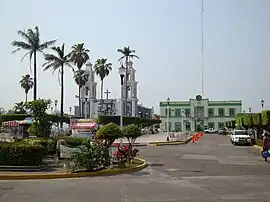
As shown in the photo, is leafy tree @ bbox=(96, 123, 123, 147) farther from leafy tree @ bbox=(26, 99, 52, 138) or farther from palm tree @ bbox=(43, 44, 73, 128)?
palm tree @ bbox=(43, 44, 73, 128)

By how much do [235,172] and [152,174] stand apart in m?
3.91

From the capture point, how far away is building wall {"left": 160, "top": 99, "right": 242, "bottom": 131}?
12656 centimetres

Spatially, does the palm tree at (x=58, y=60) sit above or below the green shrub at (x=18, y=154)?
above

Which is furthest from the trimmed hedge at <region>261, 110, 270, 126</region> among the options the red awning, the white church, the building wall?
the building wall

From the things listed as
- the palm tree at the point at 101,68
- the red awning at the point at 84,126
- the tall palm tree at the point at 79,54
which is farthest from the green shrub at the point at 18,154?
the palm tree at the point at 101,68

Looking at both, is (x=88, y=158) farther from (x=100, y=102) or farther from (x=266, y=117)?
(x=100, y=102)

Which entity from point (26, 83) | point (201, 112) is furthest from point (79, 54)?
point (201, 112)

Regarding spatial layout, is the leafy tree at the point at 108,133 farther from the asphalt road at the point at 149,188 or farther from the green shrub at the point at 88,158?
the asphalt road at the point at 149,188

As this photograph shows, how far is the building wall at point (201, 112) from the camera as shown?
127 m

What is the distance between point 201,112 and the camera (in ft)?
419

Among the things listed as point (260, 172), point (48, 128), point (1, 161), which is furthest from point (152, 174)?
point (48, 128)

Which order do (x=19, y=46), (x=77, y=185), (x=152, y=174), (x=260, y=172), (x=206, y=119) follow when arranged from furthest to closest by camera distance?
(x=206, y=119) < (x=19, y=46) < (x=260, y=172) < (x=152, y=174) < (x=77, y=185)

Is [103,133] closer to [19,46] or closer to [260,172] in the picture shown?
[260,172]

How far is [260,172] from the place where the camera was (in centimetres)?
1831
